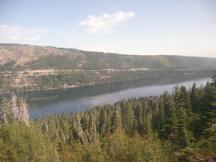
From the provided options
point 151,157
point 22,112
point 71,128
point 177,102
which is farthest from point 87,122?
point 151,157

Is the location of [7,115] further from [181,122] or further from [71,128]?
[181,122]

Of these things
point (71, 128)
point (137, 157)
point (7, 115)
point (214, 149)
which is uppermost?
point (214, 149)

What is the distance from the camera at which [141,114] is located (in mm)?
125500

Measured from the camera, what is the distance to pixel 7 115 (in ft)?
295

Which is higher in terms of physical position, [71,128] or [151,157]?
[151,157]

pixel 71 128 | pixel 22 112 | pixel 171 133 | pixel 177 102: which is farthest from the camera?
pixel 71 128

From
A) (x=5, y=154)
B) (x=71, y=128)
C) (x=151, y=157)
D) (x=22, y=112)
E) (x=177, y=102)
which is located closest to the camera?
(x=151, y=157)

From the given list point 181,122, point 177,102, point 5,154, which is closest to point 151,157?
point 5,154

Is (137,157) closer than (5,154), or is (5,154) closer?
(137,157)

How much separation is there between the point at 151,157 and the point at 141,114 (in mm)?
96316

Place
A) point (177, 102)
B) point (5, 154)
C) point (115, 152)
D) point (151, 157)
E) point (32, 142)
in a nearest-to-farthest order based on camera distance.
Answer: point (151, 157) < point (115, 152) < point (5, 154) < point (32, 142) < point (177, 102)

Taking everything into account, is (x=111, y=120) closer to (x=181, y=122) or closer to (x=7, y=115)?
(x=7, y=115)

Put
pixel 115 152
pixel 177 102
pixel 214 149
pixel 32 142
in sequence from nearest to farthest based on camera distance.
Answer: pixel 214 149, pixel 115 152, pixel 32 142, pixel 177 102

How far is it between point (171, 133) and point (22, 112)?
5055cm
